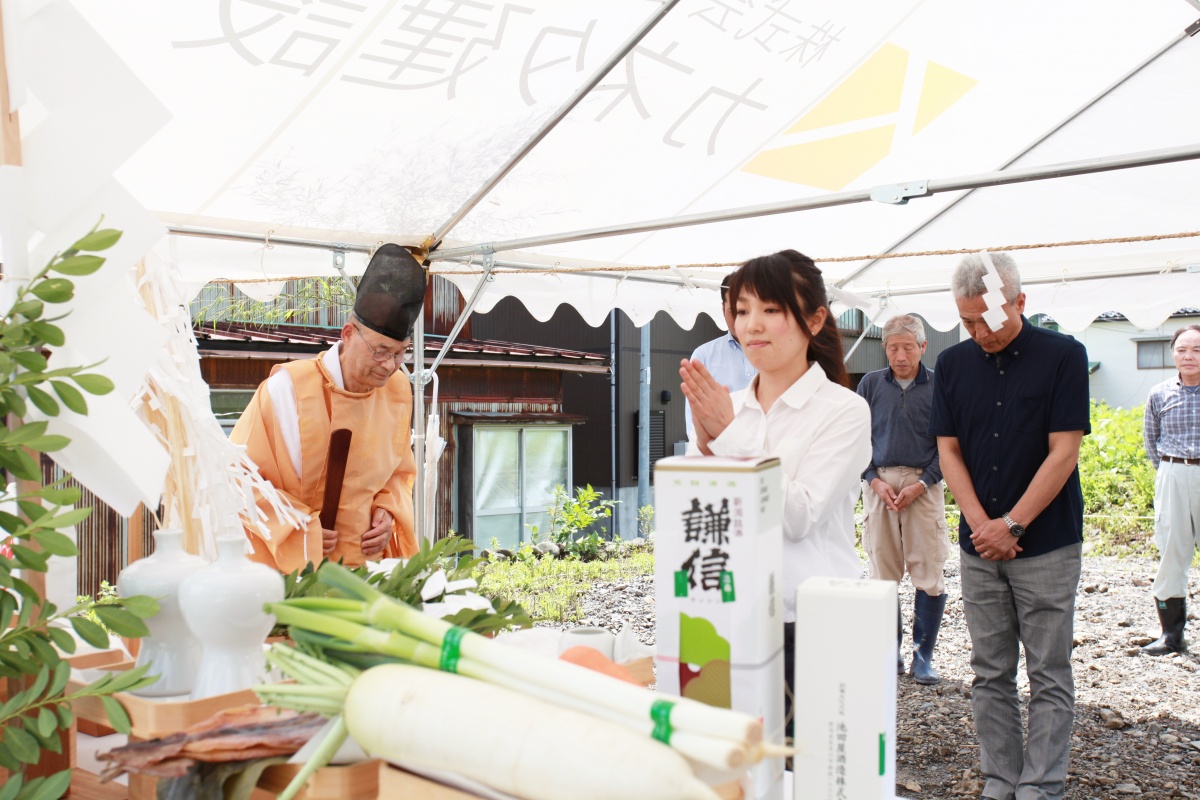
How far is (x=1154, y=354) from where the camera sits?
49.6 ft

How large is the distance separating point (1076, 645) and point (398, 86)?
4.73 meters

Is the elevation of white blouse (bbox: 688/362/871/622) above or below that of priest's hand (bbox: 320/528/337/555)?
above

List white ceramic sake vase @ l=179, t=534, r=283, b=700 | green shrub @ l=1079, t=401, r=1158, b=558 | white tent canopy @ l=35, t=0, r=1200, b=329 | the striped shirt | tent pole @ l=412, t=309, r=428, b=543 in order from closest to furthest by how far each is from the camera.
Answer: white ceramic sake vase @ l=179, t=534, r=283, b=700, white tent canopy @ l=35, t=0, r=1200, b=329, tent pole @ l=412, t=309, r=428, b=543, the striped shirt, green shrub @ l=1079, t=401, r=1158, b=558

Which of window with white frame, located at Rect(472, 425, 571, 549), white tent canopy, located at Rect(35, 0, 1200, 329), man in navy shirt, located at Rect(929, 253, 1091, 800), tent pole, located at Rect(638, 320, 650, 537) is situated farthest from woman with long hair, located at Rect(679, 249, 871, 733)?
tent pole, located at Rect(638, 320, 650, 537)

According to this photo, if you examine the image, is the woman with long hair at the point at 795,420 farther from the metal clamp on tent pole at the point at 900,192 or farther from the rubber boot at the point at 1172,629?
the rubber boot at the point at 1172,629

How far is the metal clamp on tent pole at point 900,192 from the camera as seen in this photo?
278 cm

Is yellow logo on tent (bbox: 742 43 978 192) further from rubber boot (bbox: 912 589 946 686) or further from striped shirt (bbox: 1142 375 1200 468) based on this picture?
striped shirt (bbox: 1142 375 1200 468)

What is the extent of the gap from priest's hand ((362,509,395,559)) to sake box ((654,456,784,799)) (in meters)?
1.34

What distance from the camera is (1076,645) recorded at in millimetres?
5102

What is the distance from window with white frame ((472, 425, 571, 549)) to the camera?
9.02 metres

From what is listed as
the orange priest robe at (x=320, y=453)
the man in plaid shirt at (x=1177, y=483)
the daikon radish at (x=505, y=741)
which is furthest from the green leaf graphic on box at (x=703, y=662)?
the man in plaid shirt at (x=1177, y=483)

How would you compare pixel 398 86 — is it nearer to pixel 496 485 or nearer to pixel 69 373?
pixel 69 373

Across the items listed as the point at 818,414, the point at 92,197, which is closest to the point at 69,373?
the point at 92,197

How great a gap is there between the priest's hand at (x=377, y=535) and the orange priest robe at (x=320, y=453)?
2 centimetres
